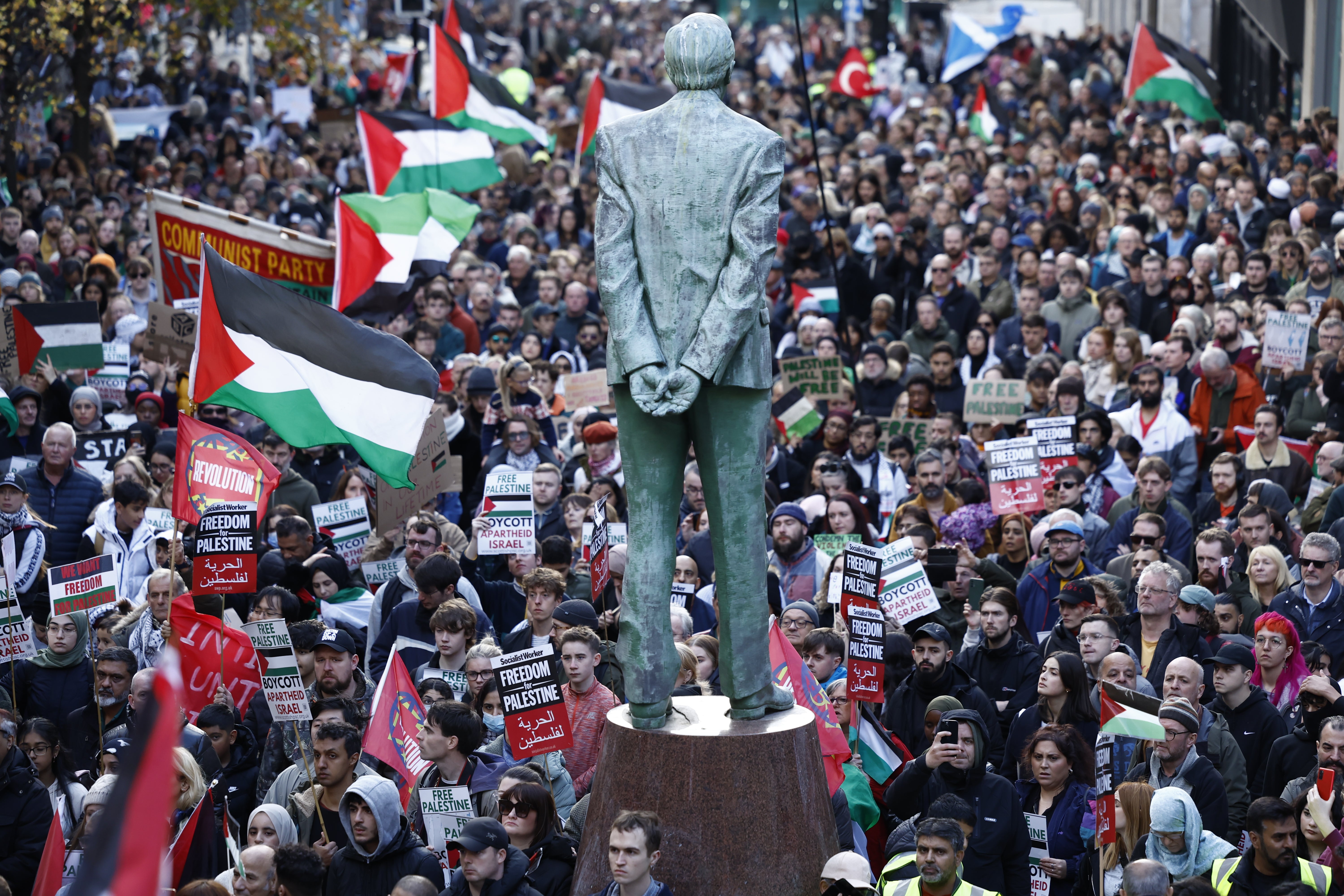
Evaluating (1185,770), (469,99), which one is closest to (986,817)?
(1185,770)

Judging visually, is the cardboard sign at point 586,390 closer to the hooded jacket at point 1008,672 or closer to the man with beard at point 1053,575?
the man with beard at point 1053,575

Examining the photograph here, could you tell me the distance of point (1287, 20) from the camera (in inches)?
1200

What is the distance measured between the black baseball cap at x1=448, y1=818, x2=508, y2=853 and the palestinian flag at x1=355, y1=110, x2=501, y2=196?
1450 centimetres

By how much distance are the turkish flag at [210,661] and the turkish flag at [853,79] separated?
81.5 feet

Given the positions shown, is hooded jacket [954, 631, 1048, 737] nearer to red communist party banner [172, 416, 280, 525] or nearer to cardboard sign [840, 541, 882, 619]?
cardboard sign [840, 541, 882, 619]

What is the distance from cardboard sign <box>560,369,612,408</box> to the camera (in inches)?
628

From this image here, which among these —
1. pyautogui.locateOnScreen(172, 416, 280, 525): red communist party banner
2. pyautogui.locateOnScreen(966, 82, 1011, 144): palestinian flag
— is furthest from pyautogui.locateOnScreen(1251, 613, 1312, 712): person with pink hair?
pyautogui.locateOnScreen(966, 82, 1011, 144): palestinian flag

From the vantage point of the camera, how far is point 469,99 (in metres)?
22.9

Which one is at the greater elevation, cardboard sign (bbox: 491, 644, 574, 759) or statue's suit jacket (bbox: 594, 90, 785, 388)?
statue's suit jacket (bbox: 594, 90, 785, 388)

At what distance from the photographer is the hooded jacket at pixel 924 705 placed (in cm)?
980

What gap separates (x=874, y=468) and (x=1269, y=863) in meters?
6.75

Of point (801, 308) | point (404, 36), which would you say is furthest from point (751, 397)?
point (404, 36)

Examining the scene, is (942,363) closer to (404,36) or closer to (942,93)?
(942,93)

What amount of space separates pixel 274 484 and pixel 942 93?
79.4ft
